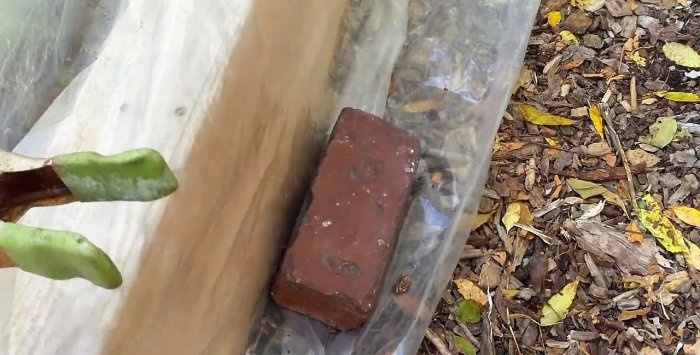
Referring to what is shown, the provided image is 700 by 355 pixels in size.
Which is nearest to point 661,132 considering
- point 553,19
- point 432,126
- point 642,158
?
point 642,158

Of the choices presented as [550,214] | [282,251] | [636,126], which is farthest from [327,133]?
[636,126]

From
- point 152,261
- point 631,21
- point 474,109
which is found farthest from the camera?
point 631,21

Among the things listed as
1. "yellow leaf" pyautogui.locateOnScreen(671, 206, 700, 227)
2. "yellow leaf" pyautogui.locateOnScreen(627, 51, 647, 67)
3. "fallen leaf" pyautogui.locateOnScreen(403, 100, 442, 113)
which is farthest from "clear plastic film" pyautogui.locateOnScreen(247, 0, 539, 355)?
"yellow leaf" pyautogui.locateOnScreen(671, 206, 700, 227)

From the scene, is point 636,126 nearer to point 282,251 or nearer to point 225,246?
point 282,251

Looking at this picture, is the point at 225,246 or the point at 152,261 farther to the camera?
the point at 225,246

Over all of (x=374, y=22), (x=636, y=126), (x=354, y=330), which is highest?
(x=374, y=22)

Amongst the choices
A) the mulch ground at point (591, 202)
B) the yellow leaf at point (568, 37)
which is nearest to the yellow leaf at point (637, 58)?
the mulch ground at point (591, 202)
